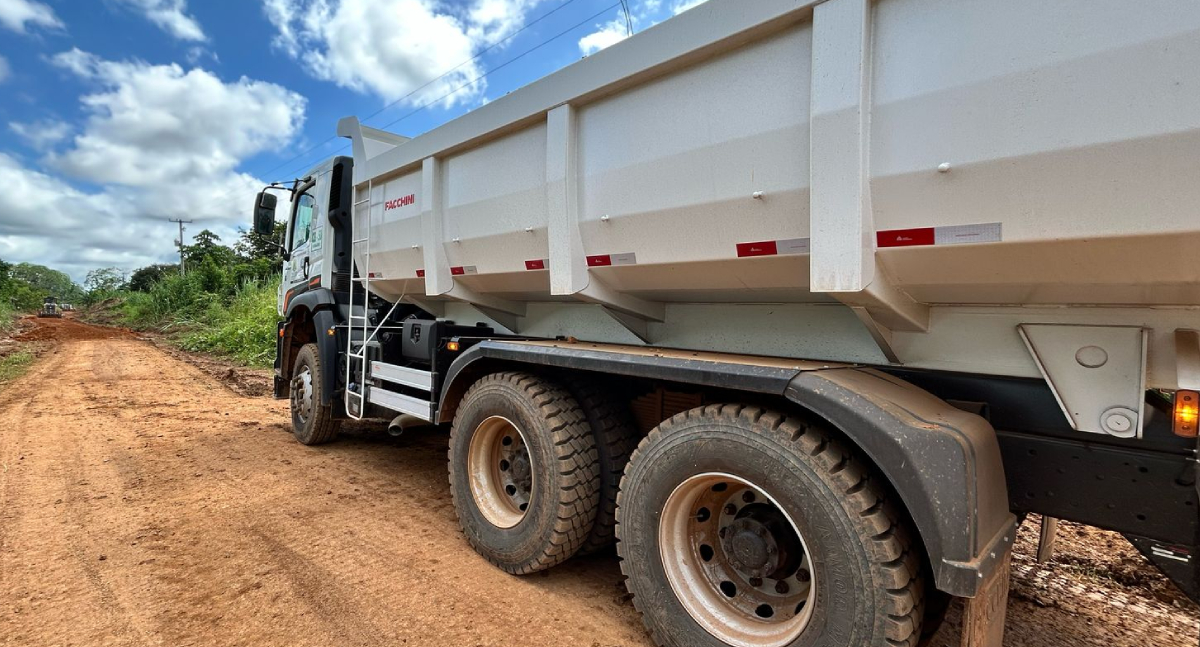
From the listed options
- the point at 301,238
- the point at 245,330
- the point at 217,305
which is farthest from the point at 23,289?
the point at 301,238

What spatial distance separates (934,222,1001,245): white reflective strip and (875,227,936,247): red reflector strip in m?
0.02

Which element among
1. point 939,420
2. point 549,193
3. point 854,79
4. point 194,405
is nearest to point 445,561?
point 549,193

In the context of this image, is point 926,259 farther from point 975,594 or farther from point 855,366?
point 975,594

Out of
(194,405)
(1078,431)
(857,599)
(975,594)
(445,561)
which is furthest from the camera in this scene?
(194,405)

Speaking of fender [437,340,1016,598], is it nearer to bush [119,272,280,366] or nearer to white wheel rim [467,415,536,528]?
white wheel rim [467,415,536,528]

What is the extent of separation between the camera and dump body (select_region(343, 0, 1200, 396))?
1515 mm

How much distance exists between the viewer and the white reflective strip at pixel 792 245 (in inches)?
85.0

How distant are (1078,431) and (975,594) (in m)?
0.75

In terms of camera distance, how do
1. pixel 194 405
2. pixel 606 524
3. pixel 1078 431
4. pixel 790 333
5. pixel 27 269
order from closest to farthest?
1. pixel 1078 431
2. pixel 790 333
3. pixel 606 524
4. pixel 194 405
5. pixel 27 269

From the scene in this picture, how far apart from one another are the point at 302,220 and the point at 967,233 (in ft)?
20.4

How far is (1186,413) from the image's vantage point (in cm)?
175

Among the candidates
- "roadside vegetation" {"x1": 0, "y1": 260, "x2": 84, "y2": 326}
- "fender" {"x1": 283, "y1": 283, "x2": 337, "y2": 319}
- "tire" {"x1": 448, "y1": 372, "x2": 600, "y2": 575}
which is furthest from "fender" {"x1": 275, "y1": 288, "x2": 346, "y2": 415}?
"roadside vegetation" {"x1": 0, "y1": 260, "x2": 84, "y2": 326}

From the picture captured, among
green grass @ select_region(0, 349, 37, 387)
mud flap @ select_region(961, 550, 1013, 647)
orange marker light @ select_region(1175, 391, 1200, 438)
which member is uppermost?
orange marker light @ select_region(1175, 391, 1200, 438)

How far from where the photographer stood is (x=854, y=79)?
191 cm
